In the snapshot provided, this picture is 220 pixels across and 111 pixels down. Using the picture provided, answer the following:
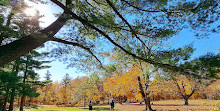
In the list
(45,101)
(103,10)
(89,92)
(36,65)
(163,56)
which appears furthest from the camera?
(45,101)

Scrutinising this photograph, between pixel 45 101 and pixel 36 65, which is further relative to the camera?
pixel 45 101

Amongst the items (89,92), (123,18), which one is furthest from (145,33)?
(89,92)

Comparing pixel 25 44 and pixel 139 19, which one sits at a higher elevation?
pixel 139 19

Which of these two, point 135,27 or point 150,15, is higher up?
point 150,15

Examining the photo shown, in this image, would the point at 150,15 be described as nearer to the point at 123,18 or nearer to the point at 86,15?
the point at 123,18

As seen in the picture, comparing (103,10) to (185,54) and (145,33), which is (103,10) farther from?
(185,54)

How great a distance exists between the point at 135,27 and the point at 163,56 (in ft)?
3.21

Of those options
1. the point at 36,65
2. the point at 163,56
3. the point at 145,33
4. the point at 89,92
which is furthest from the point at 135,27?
the point at 89,92

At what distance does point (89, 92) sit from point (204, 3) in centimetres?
2281

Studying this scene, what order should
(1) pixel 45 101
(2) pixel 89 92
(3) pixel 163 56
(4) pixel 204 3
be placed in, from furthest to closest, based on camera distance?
(1) pixel 45 101 < (2) pixel 89 92 < (3) pixel 163 56 < (4) pixel 204 3

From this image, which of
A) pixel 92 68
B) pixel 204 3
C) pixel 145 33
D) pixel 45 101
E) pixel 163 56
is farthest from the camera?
pixel 45 101

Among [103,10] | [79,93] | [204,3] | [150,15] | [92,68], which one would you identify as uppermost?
[103,10]

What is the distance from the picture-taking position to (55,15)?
3.30m

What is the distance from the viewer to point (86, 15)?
310 cm
